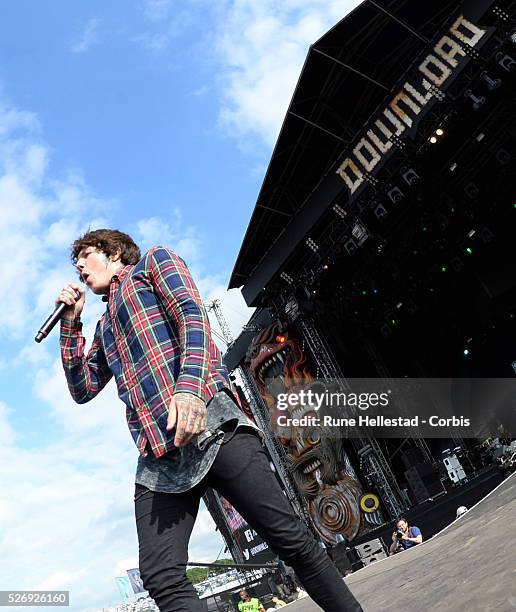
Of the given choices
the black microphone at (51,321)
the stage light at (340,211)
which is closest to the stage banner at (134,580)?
the stage light at (340,211)

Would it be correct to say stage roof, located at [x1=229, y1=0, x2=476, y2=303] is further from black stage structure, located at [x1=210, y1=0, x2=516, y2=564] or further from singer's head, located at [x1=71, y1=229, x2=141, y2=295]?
singer's head, located at [x1=71, y1=229, x2=141, y2=295]

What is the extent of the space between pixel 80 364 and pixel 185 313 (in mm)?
611

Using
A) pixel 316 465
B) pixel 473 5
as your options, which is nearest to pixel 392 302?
pixel 316 465

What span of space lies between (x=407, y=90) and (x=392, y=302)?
216 inches

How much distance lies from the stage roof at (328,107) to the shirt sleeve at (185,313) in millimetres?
9701

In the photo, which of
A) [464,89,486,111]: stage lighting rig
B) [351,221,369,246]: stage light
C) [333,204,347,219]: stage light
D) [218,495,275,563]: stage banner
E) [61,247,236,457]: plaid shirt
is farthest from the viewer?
[218,495,275,563]: stage banner

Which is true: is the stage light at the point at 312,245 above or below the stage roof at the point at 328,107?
below

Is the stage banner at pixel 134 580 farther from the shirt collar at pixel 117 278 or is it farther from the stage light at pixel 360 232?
the shirt collar at pixel 117 278

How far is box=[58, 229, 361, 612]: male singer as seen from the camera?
1.65 metres

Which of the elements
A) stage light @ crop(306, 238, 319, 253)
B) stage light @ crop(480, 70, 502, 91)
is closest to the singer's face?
stage light @ crop(480, 70, 502, 91)

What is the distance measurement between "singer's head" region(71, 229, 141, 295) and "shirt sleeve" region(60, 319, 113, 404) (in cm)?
18

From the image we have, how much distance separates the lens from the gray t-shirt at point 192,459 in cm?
169

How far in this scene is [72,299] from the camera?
212cm

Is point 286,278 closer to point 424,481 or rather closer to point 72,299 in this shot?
point 424,481
